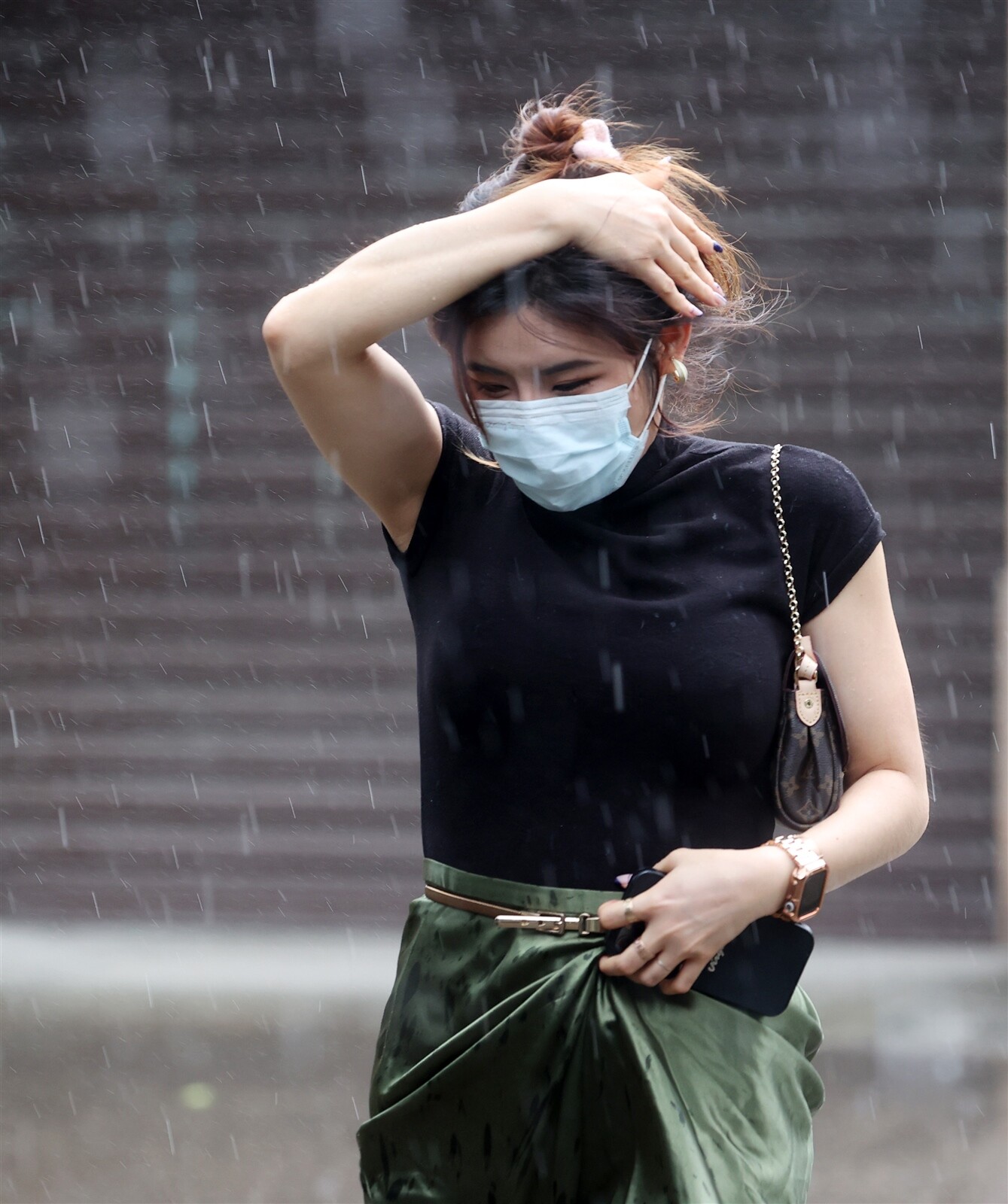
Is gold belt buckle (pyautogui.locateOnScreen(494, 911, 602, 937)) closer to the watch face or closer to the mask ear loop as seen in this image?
the watch face

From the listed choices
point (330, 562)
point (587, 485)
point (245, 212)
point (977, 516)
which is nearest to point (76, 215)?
point (245, 212)

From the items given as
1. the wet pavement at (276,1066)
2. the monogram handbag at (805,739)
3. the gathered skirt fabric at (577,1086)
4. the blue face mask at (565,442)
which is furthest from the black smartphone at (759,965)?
the wet pavement at (276,1066)

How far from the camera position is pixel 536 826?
1623 mm

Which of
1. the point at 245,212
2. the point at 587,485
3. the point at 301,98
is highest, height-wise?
the point at 301,98

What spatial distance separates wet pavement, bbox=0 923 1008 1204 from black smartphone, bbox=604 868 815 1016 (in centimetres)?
230

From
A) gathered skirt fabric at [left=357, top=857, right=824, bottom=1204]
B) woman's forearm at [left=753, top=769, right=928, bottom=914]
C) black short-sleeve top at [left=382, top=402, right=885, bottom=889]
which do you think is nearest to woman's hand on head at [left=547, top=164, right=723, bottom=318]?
black short-sleeve top at [left=382, top=402, right=885, bottom=889]

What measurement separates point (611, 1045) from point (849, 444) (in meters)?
3.75

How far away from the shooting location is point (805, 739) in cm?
160

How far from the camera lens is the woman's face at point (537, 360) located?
5.37 ft

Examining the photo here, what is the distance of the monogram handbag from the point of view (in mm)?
1598

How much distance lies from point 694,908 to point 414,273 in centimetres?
86

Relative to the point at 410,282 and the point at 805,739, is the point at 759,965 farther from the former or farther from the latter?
the point at 410,282

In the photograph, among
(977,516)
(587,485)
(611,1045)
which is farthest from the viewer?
(977,516)

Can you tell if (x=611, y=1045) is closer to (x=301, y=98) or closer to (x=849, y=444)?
(x=849, y=444)
